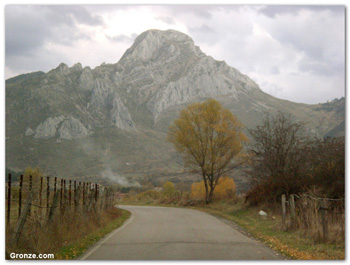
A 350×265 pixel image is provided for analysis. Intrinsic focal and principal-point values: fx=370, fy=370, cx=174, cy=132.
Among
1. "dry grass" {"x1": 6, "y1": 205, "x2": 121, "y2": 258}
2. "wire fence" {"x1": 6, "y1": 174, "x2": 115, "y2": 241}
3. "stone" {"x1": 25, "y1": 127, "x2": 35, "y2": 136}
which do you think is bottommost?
"dry grass" {"x1": 6, "y1": 205, "x2": 121, "y2": 258}

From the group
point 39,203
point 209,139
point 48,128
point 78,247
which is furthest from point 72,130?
point 78,247

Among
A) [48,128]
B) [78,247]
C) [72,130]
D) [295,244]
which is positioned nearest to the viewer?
[78,247]

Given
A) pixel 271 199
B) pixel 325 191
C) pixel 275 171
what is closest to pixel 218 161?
pixel 275 171

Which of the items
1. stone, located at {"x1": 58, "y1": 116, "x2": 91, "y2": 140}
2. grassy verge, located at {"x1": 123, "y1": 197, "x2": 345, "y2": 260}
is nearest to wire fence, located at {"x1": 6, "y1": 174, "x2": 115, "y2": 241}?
grassy verge, located at {"x1": 123, "y1": 197, "x2": 345, "y2": 260}

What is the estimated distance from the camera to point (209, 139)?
3925 centimetres

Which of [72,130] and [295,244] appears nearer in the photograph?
[295,244]

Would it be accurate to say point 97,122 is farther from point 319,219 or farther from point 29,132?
point 319,219

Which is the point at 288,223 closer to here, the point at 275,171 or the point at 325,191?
the point at 325,191

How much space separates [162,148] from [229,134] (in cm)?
11875

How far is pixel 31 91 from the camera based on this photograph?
136625 millimetres

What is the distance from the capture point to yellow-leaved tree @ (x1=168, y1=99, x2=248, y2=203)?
38594mm

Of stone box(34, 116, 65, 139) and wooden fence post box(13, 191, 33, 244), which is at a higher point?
stone box(34, 116, 65, 139)

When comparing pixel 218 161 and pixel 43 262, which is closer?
pixel 43 262

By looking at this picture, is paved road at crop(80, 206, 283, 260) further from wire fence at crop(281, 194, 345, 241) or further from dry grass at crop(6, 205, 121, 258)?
wire fence at crop(281, 194, 345, 241)
